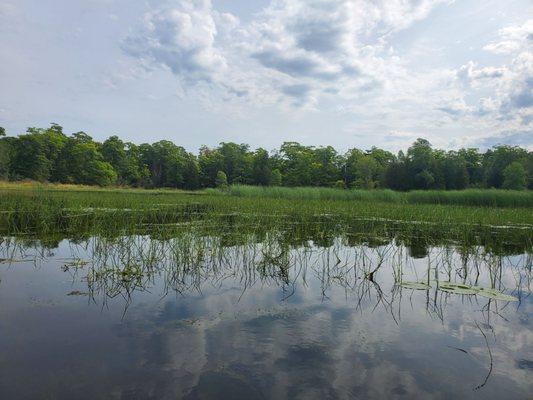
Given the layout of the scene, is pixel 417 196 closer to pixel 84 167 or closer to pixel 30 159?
pixel 84 167

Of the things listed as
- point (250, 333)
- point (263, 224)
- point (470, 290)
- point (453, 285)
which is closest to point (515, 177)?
point (263, 224)

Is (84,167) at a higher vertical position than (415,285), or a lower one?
higher

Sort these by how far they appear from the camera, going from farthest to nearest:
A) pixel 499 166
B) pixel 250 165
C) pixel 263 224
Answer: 1. pixel 250 165
2. pixel 499 166
3. pixel 263 224

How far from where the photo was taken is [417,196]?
24719 millimetres

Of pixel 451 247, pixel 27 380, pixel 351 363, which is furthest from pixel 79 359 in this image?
pixel 451 247

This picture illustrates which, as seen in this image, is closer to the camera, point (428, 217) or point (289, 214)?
point (428, 217)

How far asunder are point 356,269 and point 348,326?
8.36 feet

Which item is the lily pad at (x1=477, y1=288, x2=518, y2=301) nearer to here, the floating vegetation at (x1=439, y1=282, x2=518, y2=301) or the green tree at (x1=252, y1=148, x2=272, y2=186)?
the floating vegetation at (x1=439, y1=282, x2=518, y2=301)

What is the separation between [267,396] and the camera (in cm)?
245

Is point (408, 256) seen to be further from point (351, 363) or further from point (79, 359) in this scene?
point (79, 359)

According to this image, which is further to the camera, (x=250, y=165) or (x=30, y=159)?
(x=250, y=165)

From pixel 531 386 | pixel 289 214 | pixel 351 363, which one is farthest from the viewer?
pixel 289 214

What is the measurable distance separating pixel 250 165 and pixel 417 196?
51.8 metres

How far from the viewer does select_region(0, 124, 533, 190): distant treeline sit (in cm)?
4678
